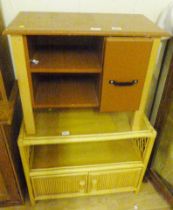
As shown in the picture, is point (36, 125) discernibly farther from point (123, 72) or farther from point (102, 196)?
point (102, 196)

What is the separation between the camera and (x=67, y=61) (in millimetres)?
881

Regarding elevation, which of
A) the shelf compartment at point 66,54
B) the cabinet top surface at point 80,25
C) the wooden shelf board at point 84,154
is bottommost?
the wooden shelf board at point 84,154

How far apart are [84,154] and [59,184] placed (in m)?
0.24

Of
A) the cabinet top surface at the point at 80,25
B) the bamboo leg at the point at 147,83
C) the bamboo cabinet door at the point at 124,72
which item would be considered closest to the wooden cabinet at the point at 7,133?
the cabinet top surface at the point at 80,25

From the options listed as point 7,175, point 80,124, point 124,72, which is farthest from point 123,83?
point 7,175

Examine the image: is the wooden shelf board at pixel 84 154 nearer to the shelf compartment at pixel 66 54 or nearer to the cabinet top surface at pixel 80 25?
the shelf compartment at pixel 66 54

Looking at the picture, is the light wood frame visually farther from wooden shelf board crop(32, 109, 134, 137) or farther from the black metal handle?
the black metal handle

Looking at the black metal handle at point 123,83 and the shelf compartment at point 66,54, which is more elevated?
the shelf compartment at point 66,54

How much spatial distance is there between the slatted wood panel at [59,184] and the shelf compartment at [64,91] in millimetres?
486

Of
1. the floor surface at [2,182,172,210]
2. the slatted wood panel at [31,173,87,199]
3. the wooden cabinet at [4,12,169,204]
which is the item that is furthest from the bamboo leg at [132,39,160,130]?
the floor surface at [2,182,172,210]

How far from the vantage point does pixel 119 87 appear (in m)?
0.85

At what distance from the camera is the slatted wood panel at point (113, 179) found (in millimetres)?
1213

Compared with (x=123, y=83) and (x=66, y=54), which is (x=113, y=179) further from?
(x=66, y=54)

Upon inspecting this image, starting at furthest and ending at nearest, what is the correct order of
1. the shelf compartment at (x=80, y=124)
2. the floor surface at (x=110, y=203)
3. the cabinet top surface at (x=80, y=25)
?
the floor surface at (x=110, y=203) → the shelf compartment at (x=80, y=124) → the cabinet top surface at (x=80, y=25)
